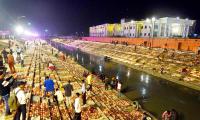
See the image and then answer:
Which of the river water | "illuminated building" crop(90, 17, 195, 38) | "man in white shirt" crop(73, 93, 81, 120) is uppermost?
"illuminated building" crop(90, 17, 195, 38)

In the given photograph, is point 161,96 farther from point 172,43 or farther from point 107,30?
point 107,30

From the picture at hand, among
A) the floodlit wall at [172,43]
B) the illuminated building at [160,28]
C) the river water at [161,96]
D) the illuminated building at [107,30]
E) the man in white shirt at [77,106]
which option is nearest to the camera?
the man in white shirt at [77,106]

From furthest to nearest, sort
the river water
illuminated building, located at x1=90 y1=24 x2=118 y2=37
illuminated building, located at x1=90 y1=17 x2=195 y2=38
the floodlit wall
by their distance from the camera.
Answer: illuminated building, located at x1=90 y1=24 x2=118 y2=37 → illuminated building, located at x1=90 y1=17 x2=195 y2=38 → the floodlit wall → the river water

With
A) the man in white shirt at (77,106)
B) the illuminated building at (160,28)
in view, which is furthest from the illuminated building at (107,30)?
the man in white shirt at (77,106)

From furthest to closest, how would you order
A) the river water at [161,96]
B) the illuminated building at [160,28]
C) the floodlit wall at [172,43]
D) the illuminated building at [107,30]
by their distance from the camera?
the illuminated building at [107,30] → the illuminated building at [160,28] → the floodlit wall at [172,43] → the river water at [161,96]

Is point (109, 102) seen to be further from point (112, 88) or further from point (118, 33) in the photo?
point (118, 33)

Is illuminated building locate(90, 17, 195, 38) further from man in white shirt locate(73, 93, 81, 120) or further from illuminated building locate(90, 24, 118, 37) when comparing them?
man in white shirt locate(73, 93, 81, 120)

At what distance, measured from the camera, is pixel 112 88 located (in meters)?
21.2

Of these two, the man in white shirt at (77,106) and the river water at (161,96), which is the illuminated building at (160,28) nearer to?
the river water at (161,96)

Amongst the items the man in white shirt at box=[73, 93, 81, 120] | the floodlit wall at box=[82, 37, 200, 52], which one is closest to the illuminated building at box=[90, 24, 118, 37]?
the floodlit wall at box=[82, 37, 200, 52]

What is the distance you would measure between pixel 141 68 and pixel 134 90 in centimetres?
1477

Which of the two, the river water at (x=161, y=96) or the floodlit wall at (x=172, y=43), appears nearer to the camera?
the river water at (x=161, y=96)

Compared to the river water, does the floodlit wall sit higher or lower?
higher

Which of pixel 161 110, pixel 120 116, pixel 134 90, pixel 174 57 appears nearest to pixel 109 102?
pixel 120 116
